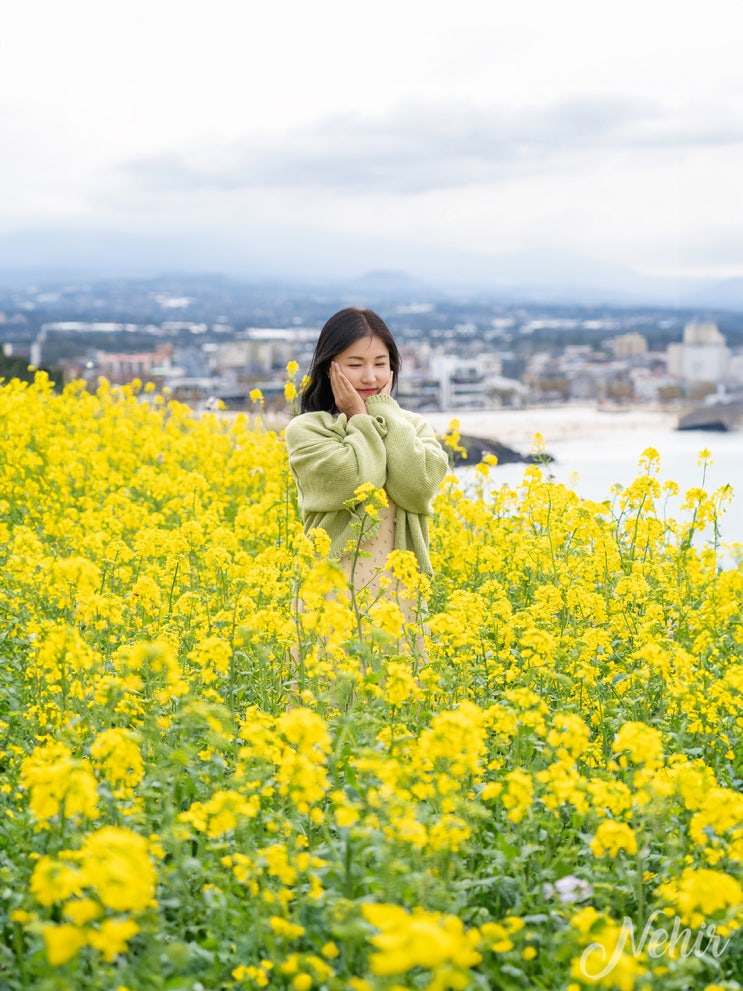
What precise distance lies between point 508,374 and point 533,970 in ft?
32.8

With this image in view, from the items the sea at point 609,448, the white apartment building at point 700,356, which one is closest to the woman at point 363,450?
the sea at point 609,448

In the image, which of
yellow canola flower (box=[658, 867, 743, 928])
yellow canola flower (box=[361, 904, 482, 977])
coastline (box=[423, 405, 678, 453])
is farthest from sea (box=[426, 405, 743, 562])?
yellow canola flower (box=[361, 904, 482, 977])

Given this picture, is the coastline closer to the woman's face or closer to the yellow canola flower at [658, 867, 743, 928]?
the woman's face

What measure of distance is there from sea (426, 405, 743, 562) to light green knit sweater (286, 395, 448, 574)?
142cm

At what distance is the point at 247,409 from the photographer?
30.0ft

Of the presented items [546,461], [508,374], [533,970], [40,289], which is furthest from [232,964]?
[40,289]

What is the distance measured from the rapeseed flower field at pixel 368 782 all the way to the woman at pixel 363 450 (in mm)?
130

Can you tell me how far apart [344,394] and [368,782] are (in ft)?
6.63

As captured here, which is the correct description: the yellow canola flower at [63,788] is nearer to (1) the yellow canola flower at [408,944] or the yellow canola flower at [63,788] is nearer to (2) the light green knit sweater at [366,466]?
(1) the yellow canola flower at [408,944]

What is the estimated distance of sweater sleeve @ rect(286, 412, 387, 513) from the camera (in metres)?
3.76

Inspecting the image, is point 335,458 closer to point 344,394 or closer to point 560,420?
point 344,394

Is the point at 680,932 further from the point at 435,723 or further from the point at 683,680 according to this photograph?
the point at 683,680

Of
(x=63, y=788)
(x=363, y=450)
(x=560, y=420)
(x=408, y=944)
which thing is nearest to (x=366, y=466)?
(x=363, y=450)

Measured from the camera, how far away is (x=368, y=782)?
2.18 meters
